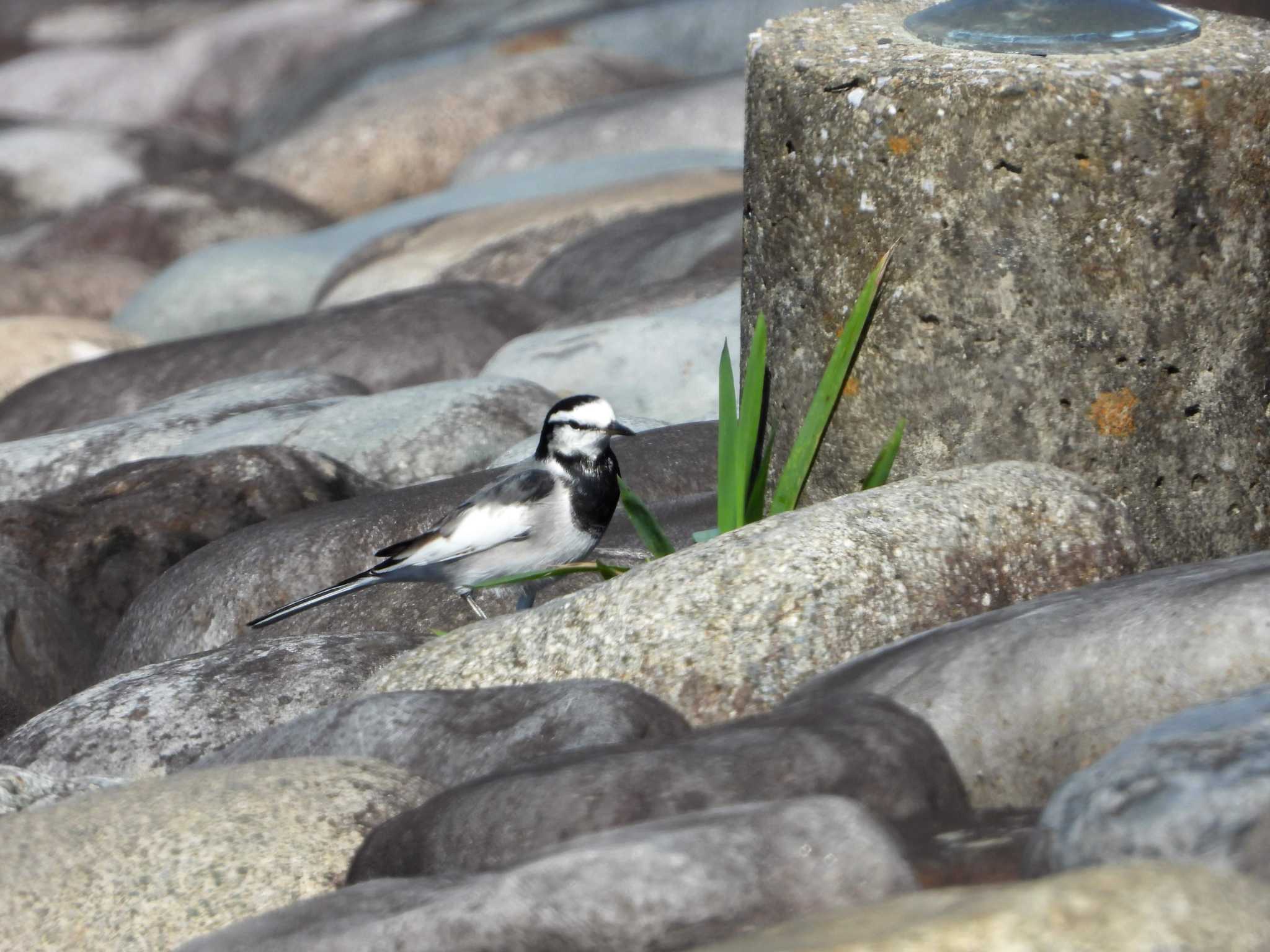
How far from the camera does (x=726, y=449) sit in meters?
4.96

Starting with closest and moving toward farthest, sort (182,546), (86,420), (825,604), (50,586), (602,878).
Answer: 1. (602,878)
2. (825,604)
3. (50,586)
4. (182,546)
5. (86,420)

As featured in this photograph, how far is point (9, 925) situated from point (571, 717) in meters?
1.28

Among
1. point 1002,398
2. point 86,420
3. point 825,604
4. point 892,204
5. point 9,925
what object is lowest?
point 86,420

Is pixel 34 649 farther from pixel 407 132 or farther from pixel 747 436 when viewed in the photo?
pixel 407 132

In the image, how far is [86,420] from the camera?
9.50 meters

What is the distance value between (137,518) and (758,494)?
2.80m

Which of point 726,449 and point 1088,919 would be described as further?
point 726,449

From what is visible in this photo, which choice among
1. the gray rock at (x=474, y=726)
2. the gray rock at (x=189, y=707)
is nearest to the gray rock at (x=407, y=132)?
the gray rock at (x=189, y=707)

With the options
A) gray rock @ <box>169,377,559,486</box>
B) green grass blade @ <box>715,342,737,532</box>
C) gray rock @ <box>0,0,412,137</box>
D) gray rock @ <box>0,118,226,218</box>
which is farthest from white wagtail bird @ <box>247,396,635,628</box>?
gray rock @ <box>0,0,412,137</box>

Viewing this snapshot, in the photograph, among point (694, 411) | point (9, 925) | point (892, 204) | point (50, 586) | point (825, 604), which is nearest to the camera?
point (9, 925)

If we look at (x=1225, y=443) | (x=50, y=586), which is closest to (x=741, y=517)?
(x=1225, y=443)

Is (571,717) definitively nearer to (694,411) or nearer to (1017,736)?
(1017,736)

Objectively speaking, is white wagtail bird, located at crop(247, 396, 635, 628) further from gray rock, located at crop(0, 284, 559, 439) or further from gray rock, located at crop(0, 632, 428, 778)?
gray rock, located at crop(0, 284, 559, 439)

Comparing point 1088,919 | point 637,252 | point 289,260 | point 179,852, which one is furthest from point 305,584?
point 289,260
